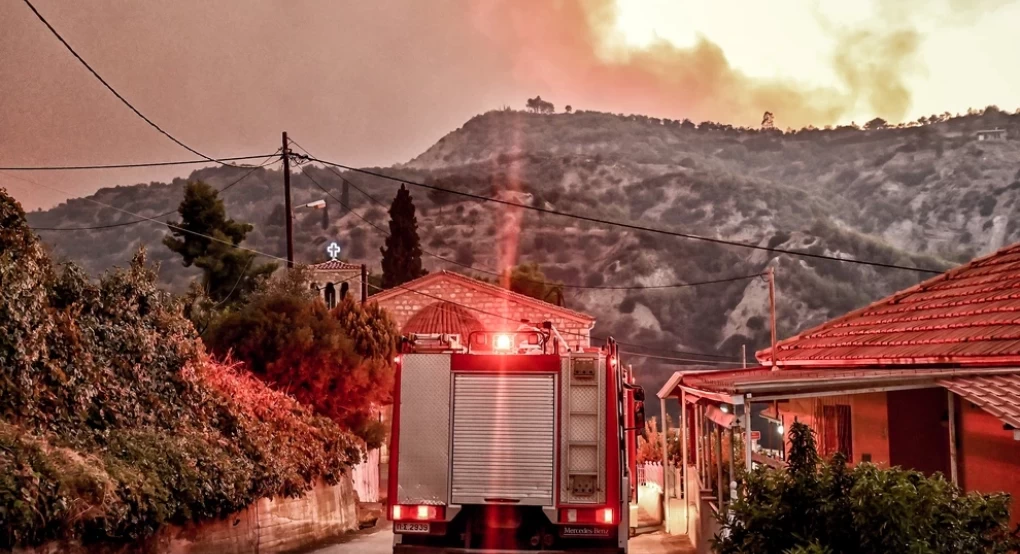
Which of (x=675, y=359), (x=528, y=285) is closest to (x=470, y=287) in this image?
(x=528, y=285)

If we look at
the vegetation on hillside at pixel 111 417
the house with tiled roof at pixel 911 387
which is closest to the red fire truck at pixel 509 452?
the house with tiled roof at pixel 911 387

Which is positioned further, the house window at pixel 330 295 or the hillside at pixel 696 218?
the hillside at pixel 696 218

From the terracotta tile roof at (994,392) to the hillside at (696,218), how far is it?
72975 millimetres

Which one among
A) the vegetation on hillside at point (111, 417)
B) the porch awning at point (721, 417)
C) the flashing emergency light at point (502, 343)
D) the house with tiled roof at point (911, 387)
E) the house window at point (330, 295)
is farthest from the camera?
the house window at point (330, 295)

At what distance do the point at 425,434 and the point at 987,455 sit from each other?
22.6 feet

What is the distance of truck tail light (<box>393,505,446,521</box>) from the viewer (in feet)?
38.8

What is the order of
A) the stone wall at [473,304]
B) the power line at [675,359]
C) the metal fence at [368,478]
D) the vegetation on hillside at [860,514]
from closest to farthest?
the vegetation on hillside at [860,514], the metal fence at [368,478], the stone wall at [473,304], the power line at [675,359]

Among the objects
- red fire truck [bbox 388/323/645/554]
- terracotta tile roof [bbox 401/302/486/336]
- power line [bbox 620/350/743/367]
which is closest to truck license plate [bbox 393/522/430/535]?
red fire truck [bbox 388/323/645/554]

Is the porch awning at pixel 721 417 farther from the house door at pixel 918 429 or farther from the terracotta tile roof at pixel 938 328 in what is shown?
the terracotta tile roof at pixel 938 328

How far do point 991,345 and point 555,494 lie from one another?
6571 millimetres

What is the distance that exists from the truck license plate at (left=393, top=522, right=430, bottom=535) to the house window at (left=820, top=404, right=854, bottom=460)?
327 inches

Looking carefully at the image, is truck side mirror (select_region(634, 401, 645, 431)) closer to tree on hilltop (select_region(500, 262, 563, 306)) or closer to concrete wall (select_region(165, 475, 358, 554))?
concrete wall (select_region(165, 475, 358, 554))

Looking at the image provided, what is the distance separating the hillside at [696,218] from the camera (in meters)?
105

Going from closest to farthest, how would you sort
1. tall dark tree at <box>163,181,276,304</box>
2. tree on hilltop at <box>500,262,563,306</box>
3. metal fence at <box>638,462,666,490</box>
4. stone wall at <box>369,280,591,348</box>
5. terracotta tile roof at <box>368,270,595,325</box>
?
1. metal fence at <box>638,462,666,490</box>
2. tall dark tree at <box>163,181,276,304</box>
3. terracotta tile roof at <box>368,270,595,325</box>
4. stone wall at <box>369,280,591,348</box>
5. tree on hilltop at <box>500,262,563,306</box>
